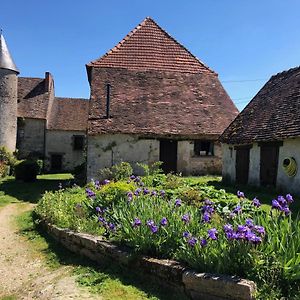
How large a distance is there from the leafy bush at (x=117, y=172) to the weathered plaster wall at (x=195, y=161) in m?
3.34

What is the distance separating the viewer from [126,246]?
609cm

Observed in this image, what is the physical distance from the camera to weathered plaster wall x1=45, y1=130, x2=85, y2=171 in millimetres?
32500

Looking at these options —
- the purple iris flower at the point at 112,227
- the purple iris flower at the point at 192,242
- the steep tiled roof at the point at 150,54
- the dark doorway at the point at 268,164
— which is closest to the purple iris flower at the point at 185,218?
the purple iris flower at the point at 192,242

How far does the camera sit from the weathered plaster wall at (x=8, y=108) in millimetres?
28641

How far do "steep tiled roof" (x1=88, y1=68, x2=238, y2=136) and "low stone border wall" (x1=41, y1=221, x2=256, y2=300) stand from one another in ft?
35.0

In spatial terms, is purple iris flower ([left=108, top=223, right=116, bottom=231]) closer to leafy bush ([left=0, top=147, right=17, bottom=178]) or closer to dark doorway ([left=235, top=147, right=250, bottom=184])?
dark doorway ([left=235, top=147, right=250, bottom=184])

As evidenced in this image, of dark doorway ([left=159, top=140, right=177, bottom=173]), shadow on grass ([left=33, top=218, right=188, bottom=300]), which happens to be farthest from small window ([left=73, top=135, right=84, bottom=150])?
shadow on grass ([left=33, top=218, right=188, bottom=300])

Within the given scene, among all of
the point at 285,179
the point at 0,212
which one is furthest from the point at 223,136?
the point at 0,212

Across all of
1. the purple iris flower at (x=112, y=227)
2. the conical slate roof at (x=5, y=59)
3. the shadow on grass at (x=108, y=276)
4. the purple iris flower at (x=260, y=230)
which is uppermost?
the conical slate roof at (x=5, y=59)

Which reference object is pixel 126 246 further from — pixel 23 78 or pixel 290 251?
pixel 23 78

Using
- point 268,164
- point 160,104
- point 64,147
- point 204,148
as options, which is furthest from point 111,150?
point 64,147

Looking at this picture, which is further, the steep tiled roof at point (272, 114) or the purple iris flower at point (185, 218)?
the steep tiled roof at point (272, 114)

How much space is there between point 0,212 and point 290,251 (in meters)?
10.7

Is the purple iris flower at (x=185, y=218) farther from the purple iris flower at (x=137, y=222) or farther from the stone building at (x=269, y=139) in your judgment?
the stone building at (x=269, y=139)
